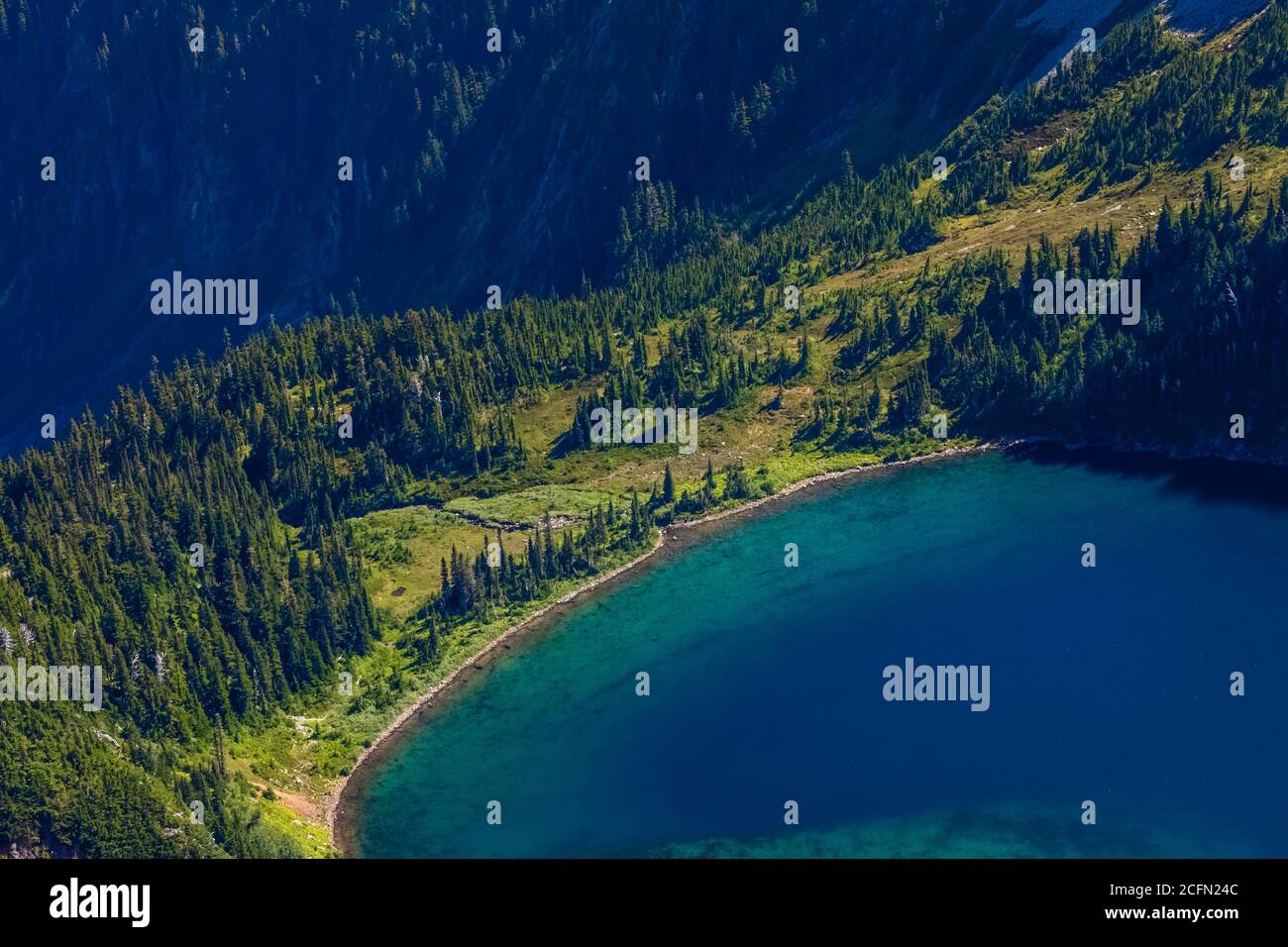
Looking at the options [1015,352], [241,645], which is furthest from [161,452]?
[1015,352]

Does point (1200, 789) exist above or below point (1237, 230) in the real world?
below

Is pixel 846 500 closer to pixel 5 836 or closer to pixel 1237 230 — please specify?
pixel 1237 230

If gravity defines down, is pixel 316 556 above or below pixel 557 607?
above

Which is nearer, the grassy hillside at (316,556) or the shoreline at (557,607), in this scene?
the grassy hillside at (316,556)

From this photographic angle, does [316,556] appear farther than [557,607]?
Yes

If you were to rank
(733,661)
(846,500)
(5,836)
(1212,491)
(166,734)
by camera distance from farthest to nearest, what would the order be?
(846,500) < (1212,491) < (733,661) < (166,734) < (5,836)

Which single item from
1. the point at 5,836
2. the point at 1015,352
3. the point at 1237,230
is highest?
the point at 1237,230

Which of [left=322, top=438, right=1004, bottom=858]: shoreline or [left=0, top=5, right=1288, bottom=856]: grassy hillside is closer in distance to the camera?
[left=0, top=5, right=1288, bottom=856]: grassy hillside

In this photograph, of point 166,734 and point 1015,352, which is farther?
point 1015,352
